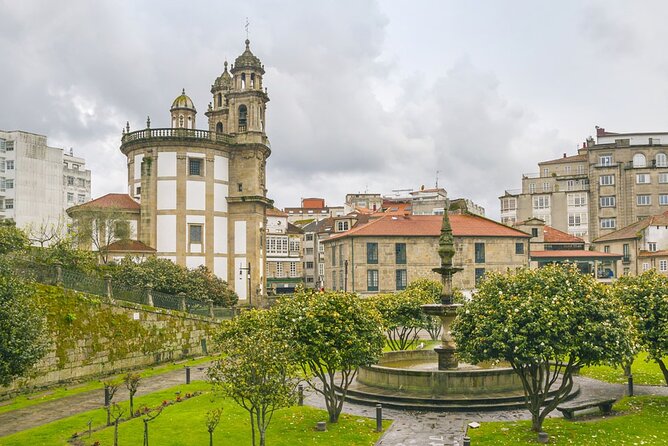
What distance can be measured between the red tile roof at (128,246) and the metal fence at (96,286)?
14278mm

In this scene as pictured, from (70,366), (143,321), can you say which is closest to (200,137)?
(143,321)

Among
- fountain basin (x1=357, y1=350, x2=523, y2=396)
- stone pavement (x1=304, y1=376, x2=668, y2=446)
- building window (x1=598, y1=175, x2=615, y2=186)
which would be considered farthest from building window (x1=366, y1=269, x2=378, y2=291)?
building window (x1=598, y1=175, x2=615, y2=186)

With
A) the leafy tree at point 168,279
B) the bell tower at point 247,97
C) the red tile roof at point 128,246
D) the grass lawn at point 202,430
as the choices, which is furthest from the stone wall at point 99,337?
the bell tower at point 247,97

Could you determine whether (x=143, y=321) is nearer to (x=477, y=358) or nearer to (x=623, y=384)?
(x=477, y=358)

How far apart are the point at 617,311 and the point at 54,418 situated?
16.3 metres

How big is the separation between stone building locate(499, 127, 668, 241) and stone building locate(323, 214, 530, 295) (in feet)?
77.7

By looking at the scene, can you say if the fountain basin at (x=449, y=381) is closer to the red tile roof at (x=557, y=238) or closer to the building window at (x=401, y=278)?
the building window at (x=401, y=278)

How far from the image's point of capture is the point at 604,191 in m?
74.8

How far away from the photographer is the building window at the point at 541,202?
77.6 meters

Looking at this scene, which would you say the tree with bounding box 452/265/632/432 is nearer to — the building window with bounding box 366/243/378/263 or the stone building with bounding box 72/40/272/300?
the building window with bounding box 366/243/378/263

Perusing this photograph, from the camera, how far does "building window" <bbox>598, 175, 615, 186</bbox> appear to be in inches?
2938

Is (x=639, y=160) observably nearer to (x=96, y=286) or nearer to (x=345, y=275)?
(x=345, y=275)

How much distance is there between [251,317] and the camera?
20.2 meters

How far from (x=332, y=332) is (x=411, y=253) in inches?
1469
